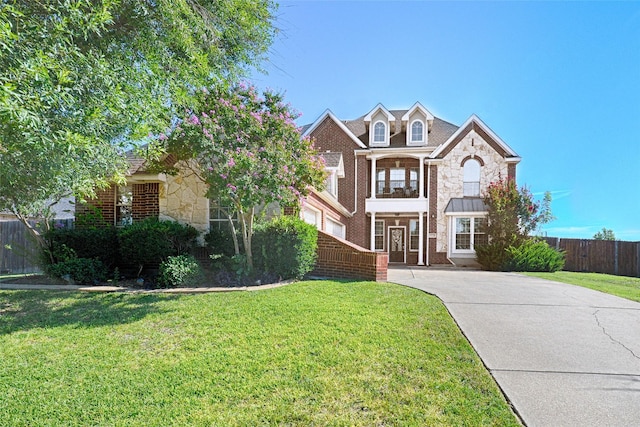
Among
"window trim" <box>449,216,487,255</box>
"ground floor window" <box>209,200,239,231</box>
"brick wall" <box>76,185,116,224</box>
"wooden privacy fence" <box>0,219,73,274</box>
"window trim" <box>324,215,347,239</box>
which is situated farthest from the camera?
"window trim" <box>449,216,487,255</box>

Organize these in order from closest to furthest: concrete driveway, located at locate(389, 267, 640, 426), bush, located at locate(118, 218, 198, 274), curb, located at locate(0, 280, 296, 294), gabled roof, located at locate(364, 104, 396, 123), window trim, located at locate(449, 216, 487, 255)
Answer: concrete driveway, located at locate(389, 267, 640, 426) → curb, located at locate(0, 280, 296, 294) → bush, located at locate(118, 218, 198, 274) → window trim, located at locate(449, 216, 487, 255) → gabled roof, located at locate(364, 104, 396, 123)

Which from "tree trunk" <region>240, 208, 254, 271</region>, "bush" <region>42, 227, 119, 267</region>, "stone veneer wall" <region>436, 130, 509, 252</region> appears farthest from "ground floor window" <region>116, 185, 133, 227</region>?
"stone veneer wall" <region>436, 130, 509, 252</region>

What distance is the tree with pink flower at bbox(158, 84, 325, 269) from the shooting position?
7.43m

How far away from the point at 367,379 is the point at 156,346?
296 centimetres

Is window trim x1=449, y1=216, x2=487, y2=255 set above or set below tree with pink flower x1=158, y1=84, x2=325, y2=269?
below

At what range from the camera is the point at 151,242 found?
9.12 m

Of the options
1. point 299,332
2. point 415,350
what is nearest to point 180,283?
point 299,332

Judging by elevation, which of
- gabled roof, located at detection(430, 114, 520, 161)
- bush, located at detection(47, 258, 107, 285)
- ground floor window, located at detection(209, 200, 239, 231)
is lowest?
bush, located at detection(47, 258, 107, 285)

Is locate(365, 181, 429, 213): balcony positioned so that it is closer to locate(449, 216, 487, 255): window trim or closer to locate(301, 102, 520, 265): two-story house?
locate(301, 102, 520, 265): two-story house

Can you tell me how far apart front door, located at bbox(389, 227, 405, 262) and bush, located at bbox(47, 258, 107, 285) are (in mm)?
15120

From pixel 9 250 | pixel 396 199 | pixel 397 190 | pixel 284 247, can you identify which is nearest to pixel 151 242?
pixel 284 247

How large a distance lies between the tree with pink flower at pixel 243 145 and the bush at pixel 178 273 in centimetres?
190

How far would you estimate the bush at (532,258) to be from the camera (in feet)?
49.5

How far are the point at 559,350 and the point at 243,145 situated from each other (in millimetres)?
6841
